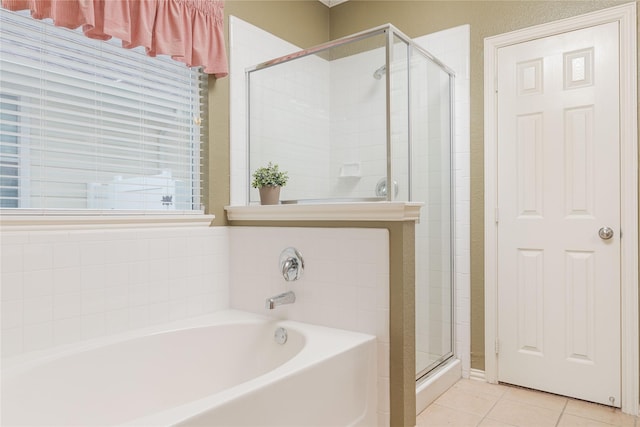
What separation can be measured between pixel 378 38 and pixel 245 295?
1.47m

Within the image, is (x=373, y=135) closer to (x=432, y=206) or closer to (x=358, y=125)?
(x=358, y=125)

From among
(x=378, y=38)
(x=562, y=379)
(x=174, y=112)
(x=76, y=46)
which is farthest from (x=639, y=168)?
(x=76, y=46)

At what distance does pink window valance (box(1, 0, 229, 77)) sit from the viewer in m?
1.69

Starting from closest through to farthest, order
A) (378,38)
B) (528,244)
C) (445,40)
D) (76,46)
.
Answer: (76,46), (378,38), (528,244), (445,40)

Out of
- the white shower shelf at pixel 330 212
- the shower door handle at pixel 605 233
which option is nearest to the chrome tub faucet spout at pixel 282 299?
the white shower shelf at pixel 330 212

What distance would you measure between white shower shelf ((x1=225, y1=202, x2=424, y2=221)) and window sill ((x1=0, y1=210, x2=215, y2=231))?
21 centimetres

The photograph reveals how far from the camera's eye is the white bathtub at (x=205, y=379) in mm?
1345

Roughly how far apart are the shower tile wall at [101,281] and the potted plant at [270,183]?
311 mm

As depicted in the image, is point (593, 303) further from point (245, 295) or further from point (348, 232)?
point (245, 295)

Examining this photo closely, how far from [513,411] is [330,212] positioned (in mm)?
1430

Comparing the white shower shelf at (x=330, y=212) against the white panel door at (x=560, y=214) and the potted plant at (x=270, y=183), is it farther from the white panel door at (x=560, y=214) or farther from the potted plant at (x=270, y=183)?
the white panel door at (x=560, y=214)

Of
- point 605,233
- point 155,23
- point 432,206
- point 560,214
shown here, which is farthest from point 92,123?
point 605,233

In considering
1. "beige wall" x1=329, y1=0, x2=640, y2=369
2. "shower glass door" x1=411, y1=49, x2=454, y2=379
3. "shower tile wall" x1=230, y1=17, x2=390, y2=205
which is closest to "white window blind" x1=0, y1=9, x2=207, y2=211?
"shower tile wall" x1=230, y1=17, x2=390, y2=205

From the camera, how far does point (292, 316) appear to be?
7.10ft
